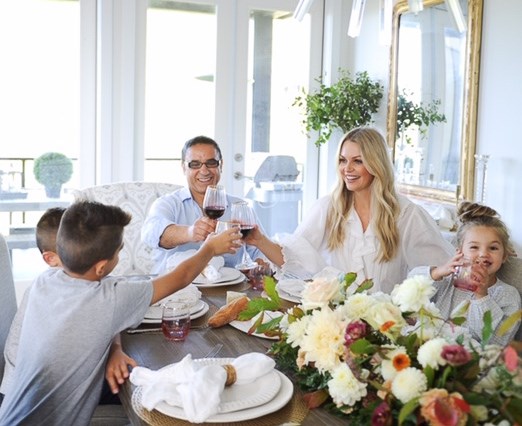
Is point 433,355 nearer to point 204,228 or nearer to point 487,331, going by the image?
point 487,331

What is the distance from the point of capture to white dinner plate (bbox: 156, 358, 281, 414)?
3.98 ft

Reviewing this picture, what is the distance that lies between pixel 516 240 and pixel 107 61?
8.97 ft

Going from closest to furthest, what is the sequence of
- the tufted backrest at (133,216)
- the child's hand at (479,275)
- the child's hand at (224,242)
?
the child's hand at (479,275) < the child's hand at (224,242) < the tufted backrest at (133,216)

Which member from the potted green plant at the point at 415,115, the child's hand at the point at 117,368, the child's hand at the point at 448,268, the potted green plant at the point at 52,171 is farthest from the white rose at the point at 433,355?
the potted green plant at the point at 52,171

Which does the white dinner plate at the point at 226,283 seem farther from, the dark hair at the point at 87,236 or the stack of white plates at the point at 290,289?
the dark hair at the point at 87,236

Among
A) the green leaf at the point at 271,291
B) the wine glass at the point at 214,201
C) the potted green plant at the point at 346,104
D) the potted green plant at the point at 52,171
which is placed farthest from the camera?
the potted green plant at the point at 346,104

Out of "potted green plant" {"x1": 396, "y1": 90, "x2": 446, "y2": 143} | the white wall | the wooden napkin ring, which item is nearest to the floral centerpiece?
the wooden napkin ring

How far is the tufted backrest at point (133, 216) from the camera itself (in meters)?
3.04

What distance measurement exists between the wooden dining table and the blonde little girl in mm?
585

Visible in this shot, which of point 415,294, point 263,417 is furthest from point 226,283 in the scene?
point 415,294

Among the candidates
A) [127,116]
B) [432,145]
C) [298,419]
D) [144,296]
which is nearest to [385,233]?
[144,296]

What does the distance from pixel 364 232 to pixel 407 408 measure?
1.54 m

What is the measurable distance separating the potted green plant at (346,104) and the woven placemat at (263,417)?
3.26 m

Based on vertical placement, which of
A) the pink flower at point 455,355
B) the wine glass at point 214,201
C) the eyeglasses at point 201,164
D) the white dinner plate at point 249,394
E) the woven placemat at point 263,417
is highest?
the eyeglasses at point 201,164
